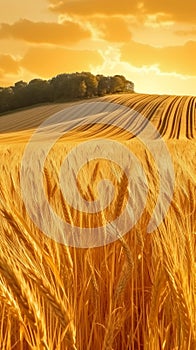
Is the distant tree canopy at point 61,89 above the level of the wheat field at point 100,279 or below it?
above

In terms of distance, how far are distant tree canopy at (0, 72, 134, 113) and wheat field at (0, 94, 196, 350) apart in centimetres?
4306

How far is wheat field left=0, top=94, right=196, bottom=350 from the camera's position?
0.75 meters

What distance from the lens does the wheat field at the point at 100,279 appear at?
29.5 inches

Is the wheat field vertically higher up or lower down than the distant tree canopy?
lower down

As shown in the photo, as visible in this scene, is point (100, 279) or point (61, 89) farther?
point (61, 89)

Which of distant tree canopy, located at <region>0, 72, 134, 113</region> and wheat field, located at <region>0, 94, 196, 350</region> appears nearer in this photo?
wheat field, located at <region>0, 94, 196, 350</region>

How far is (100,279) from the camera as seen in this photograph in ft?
5.10

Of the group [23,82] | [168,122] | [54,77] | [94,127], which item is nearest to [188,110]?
[168,122]

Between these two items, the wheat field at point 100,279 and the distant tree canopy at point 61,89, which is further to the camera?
the distant tree canopy at point 61,89

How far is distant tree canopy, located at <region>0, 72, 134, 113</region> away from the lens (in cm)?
4481

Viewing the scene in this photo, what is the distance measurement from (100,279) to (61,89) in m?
44.4

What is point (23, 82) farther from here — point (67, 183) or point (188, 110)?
point (67, 183)

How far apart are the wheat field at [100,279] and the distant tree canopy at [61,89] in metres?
43.1

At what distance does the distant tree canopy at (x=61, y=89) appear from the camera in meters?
44.8
